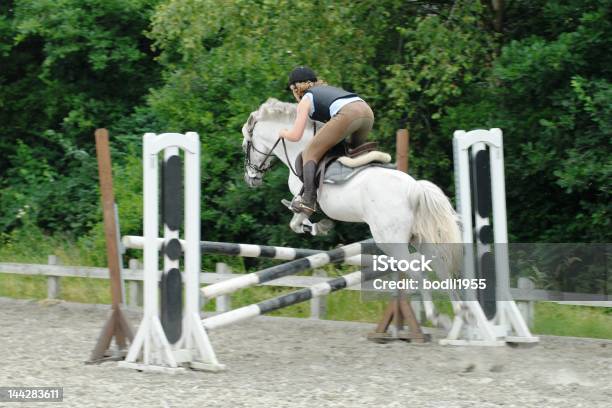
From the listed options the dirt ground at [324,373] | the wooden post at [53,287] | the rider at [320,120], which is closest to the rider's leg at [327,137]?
the rider at [320,120]

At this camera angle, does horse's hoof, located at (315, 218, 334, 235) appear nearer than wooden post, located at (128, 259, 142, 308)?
Yes

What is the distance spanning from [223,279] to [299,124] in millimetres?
3034

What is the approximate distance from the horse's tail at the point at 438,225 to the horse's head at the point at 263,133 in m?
1.36

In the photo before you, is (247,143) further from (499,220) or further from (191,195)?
(499,220)

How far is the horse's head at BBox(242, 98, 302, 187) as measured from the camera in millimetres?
8570

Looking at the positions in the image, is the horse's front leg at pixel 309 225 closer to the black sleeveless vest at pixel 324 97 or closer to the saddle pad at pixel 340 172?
the saddle pad at pixel 340 172

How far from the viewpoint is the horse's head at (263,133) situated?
857 centimetres

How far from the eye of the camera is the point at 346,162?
7.96 m

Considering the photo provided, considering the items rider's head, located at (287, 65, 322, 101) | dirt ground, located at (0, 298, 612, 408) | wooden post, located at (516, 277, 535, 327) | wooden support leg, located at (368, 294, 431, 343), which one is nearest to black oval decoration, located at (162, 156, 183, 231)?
dirt ground, located at (0, 298, 612, 408)

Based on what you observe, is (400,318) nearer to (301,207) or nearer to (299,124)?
(301,207)

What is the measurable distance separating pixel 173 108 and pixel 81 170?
2829 millimetres

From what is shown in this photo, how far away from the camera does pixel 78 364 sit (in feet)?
24.5

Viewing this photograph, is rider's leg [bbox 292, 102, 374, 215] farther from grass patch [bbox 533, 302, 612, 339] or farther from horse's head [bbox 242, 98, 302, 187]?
grass patch [bbox 533, 302, 612, 339]

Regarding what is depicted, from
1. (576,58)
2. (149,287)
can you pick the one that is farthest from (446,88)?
(149,287)
